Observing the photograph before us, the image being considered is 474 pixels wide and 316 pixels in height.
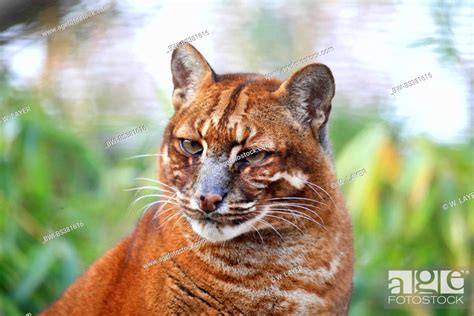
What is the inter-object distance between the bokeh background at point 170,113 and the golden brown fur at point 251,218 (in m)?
0.62

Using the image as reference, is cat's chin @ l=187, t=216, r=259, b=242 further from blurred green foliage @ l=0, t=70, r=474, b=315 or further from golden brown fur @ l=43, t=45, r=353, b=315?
blurred green foliage @ l=0, t=70, r=474, b=315

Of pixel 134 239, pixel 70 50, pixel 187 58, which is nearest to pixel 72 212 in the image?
pixel 70 50

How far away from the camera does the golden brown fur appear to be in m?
2.14

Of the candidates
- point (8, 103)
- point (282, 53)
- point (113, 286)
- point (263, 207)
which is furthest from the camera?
point (8, 103)

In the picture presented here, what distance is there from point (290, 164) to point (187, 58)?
477mm

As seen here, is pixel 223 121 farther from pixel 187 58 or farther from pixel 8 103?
pixel 8 103

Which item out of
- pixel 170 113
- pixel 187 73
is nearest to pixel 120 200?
pixel 170 113

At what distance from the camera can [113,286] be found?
2.34 m

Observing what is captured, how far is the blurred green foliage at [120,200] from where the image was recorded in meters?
3.04

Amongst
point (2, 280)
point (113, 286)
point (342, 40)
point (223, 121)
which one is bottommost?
point (2, 280)

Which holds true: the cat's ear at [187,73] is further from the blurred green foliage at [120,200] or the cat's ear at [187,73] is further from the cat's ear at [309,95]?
the blurred green foliage at [120,200]

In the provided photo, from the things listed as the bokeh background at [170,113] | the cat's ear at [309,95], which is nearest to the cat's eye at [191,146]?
the cat's ear at [309,95]

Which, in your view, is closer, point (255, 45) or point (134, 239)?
point (134, 239)

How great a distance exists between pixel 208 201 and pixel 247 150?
19cm
